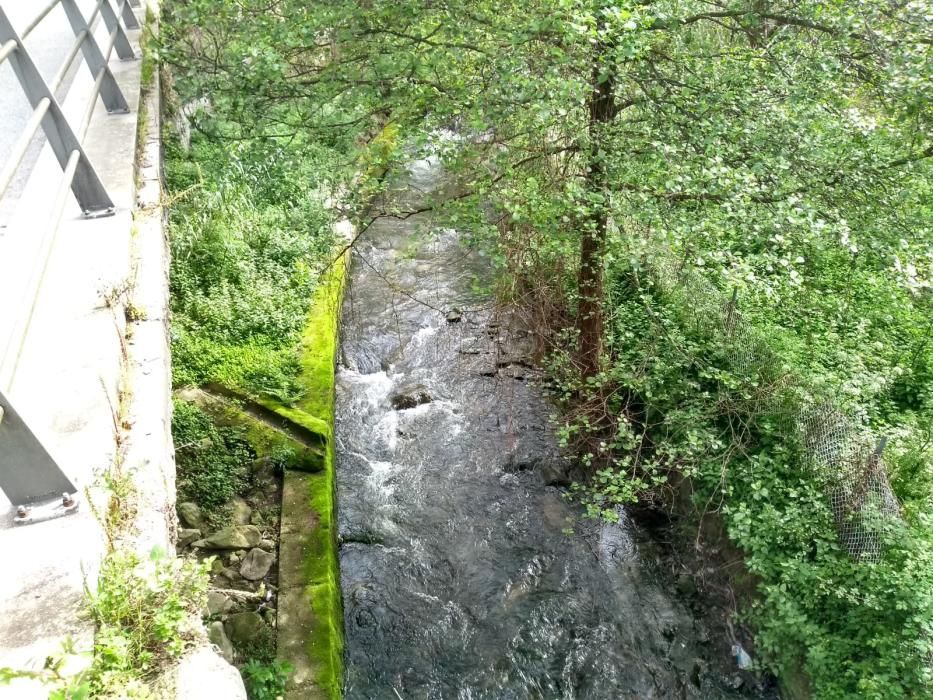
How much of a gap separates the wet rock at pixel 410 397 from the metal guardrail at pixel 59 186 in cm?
393

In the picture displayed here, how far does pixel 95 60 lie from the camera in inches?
204

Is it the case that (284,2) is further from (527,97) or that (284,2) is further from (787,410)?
(787,410)

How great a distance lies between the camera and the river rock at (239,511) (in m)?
5.52

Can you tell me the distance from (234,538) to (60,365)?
258cm

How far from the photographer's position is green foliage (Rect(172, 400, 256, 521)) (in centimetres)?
559

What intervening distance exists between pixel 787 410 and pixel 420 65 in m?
4.09

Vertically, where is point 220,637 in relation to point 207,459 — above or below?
below

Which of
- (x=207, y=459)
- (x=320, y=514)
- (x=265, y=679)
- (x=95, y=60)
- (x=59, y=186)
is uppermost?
(x=95, y=60)

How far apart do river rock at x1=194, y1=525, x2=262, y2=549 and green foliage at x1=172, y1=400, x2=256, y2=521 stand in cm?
17

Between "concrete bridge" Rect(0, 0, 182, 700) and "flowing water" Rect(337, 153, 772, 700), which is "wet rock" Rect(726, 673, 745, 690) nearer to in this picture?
"flowing water" Rect(337, 153, 772, 700)

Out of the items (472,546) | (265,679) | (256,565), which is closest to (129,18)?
(256,565)

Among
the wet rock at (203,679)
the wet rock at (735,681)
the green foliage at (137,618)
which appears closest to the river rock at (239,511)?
the green foliage at (137,618)

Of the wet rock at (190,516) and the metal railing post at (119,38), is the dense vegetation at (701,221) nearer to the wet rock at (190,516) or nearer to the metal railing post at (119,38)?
the metal railing post at (119,38)

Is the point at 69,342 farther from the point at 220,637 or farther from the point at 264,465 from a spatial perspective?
the point at 264,465
